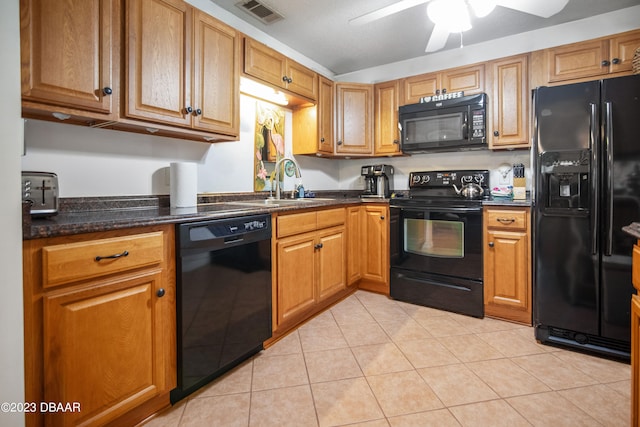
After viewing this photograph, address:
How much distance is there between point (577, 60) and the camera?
7.79 ft

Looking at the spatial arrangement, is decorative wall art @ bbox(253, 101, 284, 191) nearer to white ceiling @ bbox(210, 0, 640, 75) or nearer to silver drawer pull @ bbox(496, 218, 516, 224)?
white ceiling @ bbox(210, 0, 640, 75)

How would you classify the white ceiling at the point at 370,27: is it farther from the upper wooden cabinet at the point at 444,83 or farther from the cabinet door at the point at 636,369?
the cabinet door at the point at 636,369

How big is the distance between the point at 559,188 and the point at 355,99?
2006mm

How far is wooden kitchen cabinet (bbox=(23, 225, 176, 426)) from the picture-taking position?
3.34 ft

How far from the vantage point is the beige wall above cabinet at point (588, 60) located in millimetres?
2246

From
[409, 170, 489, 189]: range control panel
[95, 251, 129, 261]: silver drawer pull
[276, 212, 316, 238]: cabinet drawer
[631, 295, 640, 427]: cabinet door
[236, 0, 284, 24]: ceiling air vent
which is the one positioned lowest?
[631, 295, 640, 427]: cabinet door

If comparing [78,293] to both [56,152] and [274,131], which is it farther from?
[274,131]

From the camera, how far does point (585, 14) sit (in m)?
2.52

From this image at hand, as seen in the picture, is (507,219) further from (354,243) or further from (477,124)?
(354,243)

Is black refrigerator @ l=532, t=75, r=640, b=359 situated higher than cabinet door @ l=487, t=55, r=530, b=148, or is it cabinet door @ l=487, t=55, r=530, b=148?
cabinet door @ l=487, t=55, r=530, b=148

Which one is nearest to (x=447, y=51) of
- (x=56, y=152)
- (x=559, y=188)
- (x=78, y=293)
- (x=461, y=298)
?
(x=559, y=188)

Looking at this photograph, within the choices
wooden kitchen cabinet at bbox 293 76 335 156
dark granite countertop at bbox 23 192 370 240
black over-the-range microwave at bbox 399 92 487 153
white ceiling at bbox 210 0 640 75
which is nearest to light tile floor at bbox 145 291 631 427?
dark granite countertop at bbox 23 192 370 240

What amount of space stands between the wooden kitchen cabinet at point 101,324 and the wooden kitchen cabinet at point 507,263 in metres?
2.28

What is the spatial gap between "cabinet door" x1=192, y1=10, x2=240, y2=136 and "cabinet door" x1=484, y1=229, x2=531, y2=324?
216 cm
